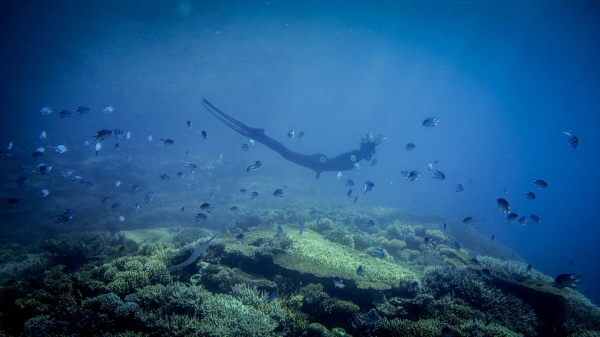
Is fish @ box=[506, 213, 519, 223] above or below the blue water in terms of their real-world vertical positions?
below

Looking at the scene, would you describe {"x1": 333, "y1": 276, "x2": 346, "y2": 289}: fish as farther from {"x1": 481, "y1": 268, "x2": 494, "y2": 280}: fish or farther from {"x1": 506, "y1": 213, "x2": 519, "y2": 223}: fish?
{"x1": 506, "y1": 213, "x2": 519, "y2": 223}: fish

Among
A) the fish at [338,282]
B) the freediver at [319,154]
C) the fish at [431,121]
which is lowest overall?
the fish at [338,282]

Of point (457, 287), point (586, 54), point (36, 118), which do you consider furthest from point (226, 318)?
point (36, 118)

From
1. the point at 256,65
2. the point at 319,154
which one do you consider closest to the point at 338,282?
the point at 319,154

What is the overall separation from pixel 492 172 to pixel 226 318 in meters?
241

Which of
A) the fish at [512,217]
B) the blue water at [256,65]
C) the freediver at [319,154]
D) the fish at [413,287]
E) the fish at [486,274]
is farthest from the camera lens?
the blue water at [256,65]

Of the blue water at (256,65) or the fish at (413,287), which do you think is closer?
the fish at (413,287)

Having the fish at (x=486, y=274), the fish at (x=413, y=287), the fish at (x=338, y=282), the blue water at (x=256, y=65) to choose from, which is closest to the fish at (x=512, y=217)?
the fish at (x=486, y=274)

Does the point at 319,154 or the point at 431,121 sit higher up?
the point at 319,154

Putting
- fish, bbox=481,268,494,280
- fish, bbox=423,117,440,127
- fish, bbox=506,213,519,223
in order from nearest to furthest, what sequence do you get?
fish, bbox=481,268,494,280, fish, bbox=506,213,519,223, fish, bbox=423,117,440,127

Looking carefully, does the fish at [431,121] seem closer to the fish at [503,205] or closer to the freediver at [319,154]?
the fish at [503,205]

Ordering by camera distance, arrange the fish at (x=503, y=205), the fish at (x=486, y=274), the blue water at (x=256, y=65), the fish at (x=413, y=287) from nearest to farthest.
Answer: the fish at (x=413, y=287), the fish at (x=486, y=274), the fish at (x=503, y=205), the blue water at (x=256, y=65)

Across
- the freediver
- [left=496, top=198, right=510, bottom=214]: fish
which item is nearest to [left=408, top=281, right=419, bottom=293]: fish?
[left=496, top=198, right=510, bottom=214]: fish

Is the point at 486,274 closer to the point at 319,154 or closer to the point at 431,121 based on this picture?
the point at 431,121
